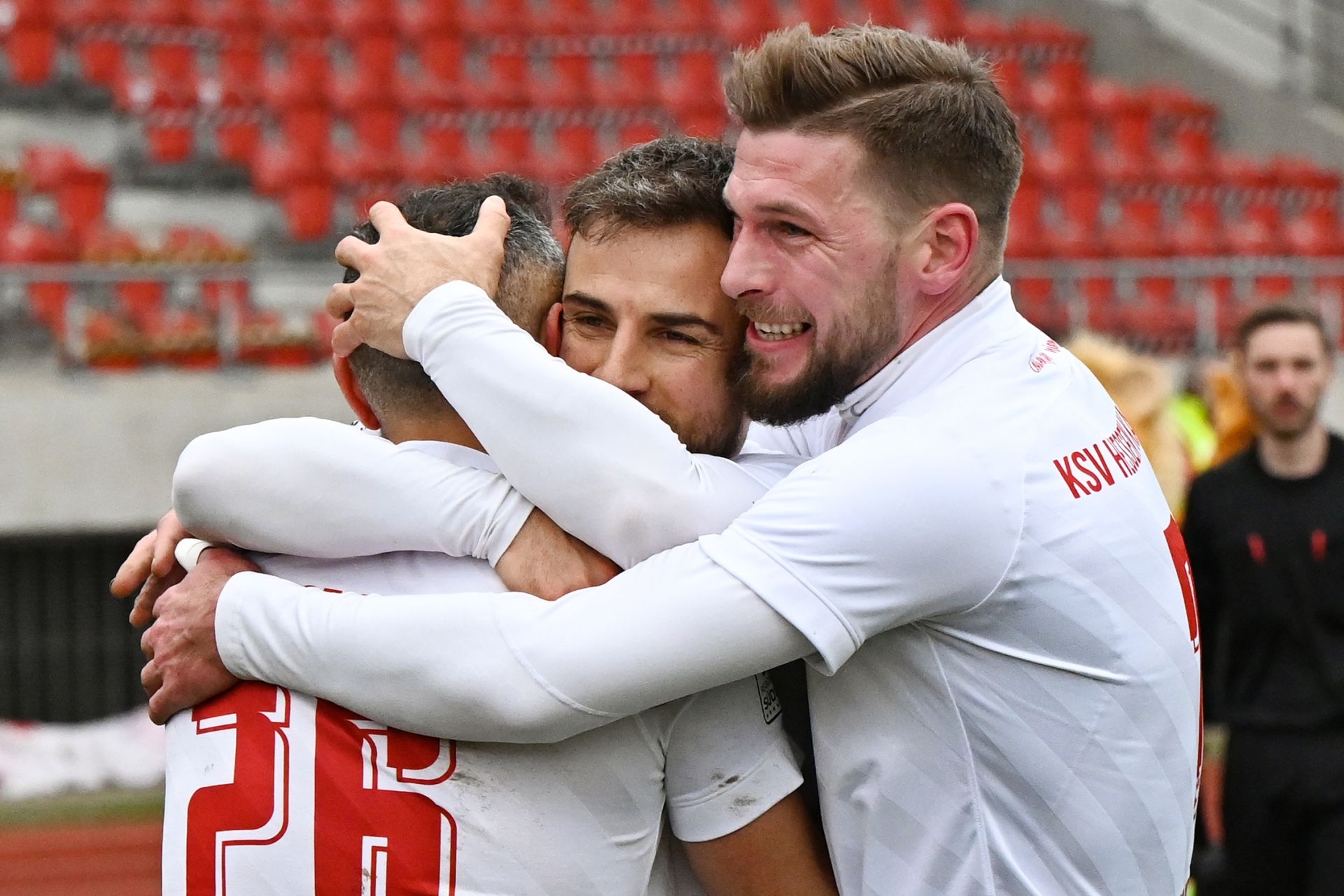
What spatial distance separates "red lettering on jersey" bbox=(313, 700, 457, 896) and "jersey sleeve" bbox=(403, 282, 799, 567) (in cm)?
35

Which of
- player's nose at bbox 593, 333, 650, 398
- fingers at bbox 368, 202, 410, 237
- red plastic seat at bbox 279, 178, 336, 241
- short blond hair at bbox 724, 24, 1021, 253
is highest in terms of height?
short blond hair at bbox 724, 24, 1021, 253

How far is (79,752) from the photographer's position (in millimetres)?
8125

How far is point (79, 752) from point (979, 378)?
715 centimetres

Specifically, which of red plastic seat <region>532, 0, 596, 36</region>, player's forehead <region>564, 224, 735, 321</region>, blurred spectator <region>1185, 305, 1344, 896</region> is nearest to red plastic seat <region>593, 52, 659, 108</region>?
red plastic seat <region>532, 0, 596, 36</region>

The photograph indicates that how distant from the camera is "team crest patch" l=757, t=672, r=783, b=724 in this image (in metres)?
2.08

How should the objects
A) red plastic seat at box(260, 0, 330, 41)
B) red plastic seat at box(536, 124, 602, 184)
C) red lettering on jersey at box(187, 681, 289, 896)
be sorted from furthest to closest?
red plastic seat at box(260, 0, 330, 41) < red plastic seat at box(536, 124, 602, 184) < red lettering on jersey at box(187, 681, 289, 896)

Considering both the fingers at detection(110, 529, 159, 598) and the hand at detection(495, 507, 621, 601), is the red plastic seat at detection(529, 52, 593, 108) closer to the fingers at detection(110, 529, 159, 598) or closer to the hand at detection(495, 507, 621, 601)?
the fingers at detection(110, 529, 159, 598)

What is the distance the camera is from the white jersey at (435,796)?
6.37 feet

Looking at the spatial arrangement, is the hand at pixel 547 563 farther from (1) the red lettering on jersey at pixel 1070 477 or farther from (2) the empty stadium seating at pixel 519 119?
(2) the empty stadium seating at pixel 519 119

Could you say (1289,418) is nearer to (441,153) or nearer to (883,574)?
(883,574)

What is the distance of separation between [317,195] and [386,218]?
850 centimetres

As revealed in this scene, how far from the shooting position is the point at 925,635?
202 centimetres

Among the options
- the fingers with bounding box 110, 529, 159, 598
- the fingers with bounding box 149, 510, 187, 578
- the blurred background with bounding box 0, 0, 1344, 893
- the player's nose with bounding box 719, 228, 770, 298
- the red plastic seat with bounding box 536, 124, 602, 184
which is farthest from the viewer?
the red plastic seat with bounding box 536, 124, 602, 184

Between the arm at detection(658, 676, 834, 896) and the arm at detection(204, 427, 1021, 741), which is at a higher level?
the arm at detection(204, 427, 1021, 741)
